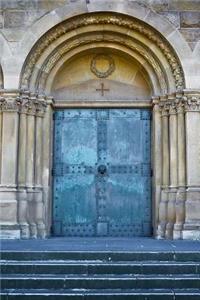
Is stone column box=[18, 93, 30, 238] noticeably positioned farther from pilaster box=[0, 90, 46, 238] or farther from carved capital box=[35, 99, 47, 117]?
carved capital box=[35, 99, 47, 117]

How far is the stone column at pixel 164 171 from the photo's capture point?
8.20 meters

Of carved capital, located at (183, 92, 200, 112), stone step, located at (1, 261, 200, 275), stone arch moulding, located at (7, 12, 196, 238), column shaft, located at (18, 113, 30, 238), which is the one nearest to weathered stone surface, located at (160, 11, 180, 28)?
stone arch moulding, located at (7, 12, 196, 238)

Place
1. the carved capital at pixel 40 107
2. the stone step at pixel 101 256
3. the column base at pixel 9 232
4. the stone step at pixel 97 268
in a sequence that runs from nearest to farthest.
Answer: the stone step at pixel 97 268 < the stone step at pixel 101 256 < the column base at pixel 9 232 < the carved capital at pixel 40 107

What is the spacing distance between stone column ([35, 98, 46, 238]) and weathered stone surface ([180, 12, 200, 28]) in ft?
9.92

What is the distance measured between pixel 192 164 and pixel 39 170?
2845mm

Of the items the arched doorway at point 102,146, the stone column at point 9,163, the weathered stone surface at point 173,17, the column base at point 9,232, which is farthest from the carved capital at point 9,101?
the weathered stone surface at point 173,17

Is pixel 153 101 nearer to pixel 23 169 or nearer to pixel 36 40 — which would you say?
pixel 36 40

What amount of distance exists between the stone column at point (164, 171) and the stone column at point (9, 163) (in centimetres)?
261

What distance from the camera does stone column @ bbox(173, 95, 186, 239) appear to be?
7793 mm

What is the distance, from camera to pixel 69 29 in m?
8.48

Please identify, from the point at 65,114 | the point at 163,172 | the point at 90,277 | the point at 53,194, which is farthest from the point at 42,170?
the point at 90,277
